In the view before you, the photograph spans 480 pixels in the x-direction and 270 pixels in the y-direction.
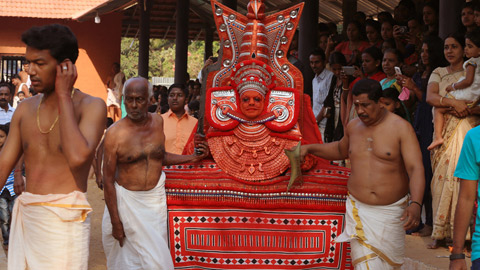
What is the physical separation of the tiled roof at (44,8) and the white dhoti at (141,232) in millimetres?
15776

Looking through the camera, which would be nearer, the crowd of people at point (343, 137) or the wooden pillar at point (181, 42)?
the crowd of people at point (343, 137)

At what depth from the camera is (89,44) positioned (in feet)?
70.6

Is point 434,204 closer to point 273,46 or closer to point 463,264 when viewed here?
point 273,46

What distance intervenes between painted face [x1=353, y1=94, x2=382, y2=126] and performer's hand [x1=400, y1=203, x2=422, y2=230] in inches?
29.1

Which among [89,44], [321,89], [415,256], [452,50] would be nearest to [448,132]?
[452,50]

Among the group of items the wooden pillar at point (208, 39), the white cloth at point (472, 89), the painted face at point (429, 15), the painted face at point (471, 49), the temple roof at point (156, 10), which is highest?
the temple roof at point (156, 10)

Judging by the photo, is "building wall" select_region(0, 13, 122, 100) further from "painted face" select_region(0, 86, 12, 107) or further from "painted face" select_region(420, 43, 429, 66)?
"painted face" select_region(420, 43, 429, 66)

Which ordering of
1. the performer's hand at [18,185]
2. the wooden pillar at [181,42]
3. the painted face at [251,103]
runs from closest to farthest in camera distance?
the performer's hand at [18,185] < the painted face at [251,103] < the wooden pillar at [181,42]

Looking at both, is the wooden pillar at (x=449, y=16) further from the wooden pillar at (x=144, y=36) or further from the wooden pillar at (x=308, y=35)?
the wooden pillar at (x=144, y=36)

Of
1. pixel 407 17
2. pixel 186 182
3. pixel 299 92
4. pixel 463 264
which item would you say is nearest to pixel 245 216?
pixel 186 182

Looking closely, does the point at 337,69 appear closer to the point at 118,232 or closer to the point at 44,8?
the point at 118,232

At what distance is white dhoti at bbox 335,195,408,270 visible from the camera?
5102mm

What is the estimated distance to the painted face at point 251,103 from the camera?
5777mm

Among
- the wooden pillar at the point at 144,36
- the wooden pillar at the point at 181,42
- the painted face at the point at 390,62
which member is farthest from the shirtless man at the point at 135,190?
the wooden pillar at the point at 144,36
